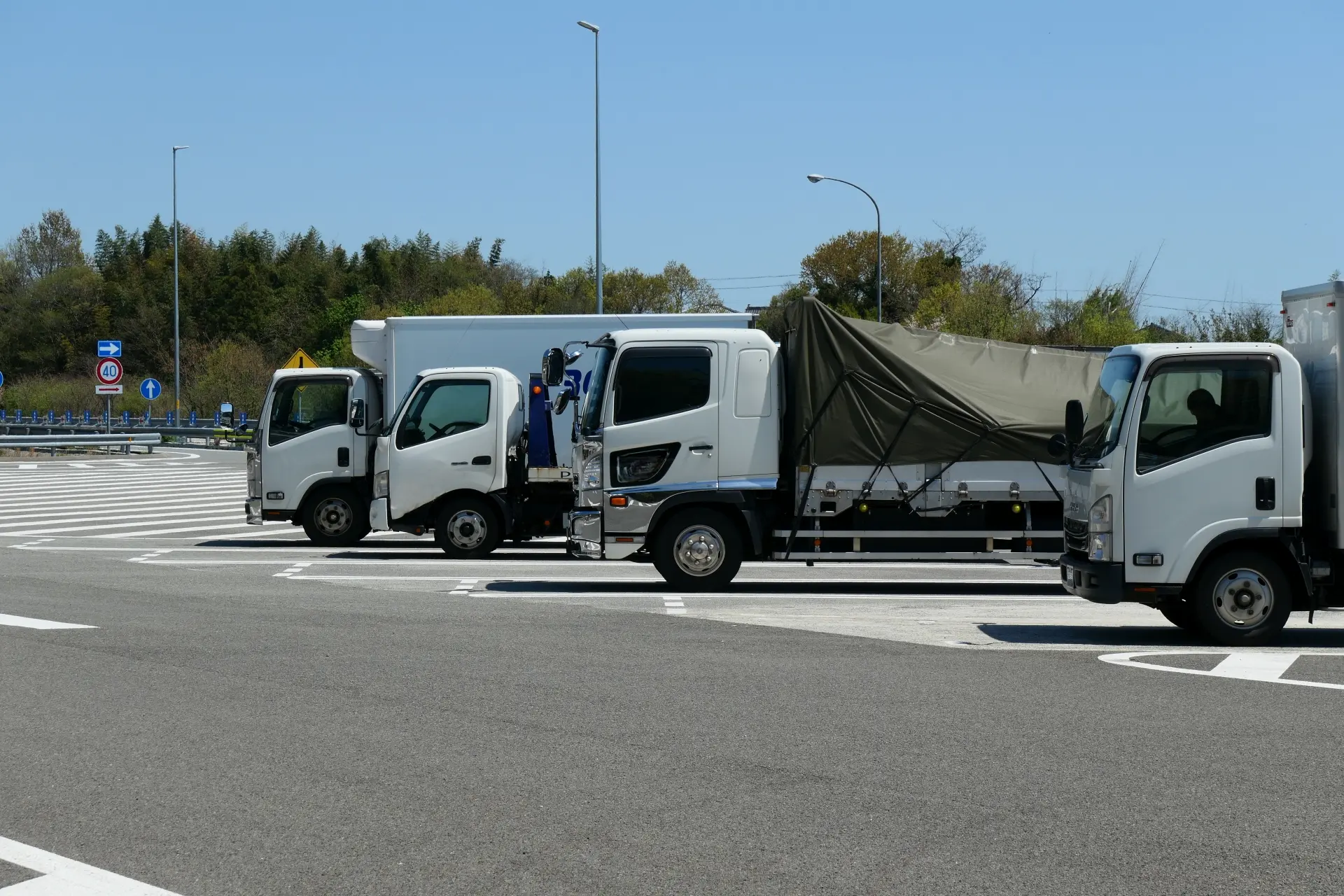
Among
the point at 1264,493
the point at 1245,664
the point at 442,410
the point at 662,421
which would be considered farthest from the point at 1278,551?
the point at 442,410

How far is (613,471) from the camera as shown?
14.2m

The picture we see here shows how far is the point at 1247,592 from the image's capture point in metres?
10.5

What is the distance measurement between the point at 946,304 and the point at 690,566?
156 ft

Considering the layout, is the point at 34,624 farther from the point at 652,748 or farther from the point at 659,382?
the point at 652,748

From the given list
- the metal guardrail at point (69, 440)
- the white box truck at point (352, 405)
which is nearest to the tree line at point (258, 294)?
the metal guardrail at point (69, 440)

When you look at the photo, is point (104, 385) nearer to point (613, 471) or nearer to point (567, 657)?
point (613, 471)

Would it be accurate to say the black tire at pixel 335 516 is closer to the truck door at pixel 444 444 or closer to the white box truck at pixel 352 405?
the white box truck at pixel 352 405

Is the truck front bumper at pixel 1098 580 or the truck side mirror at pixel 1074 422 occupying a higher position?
the truck side mirror at pixel 1074 422

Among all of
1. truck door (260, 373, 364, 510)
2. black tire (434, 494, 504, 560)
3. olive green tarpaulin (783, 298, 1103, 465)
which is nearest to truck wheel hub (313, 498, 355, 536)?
truck door (260, 373, 364, 510)

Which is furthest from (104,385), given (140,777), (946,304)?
(140,777)

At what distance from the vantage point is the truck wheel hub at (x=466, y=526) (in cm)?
1780

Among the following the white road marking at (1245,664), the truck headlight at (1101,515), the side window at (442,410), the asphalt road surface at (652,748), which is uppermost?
the side window at (442,410)

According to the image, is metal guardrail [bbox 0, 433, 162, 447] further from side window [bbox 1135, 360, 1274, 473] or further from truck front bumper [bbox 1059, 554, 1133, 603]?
side window [bbox 1135, 360, 1274, 473]

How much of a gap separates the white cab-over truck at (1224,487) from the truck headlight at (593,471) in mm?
5016
